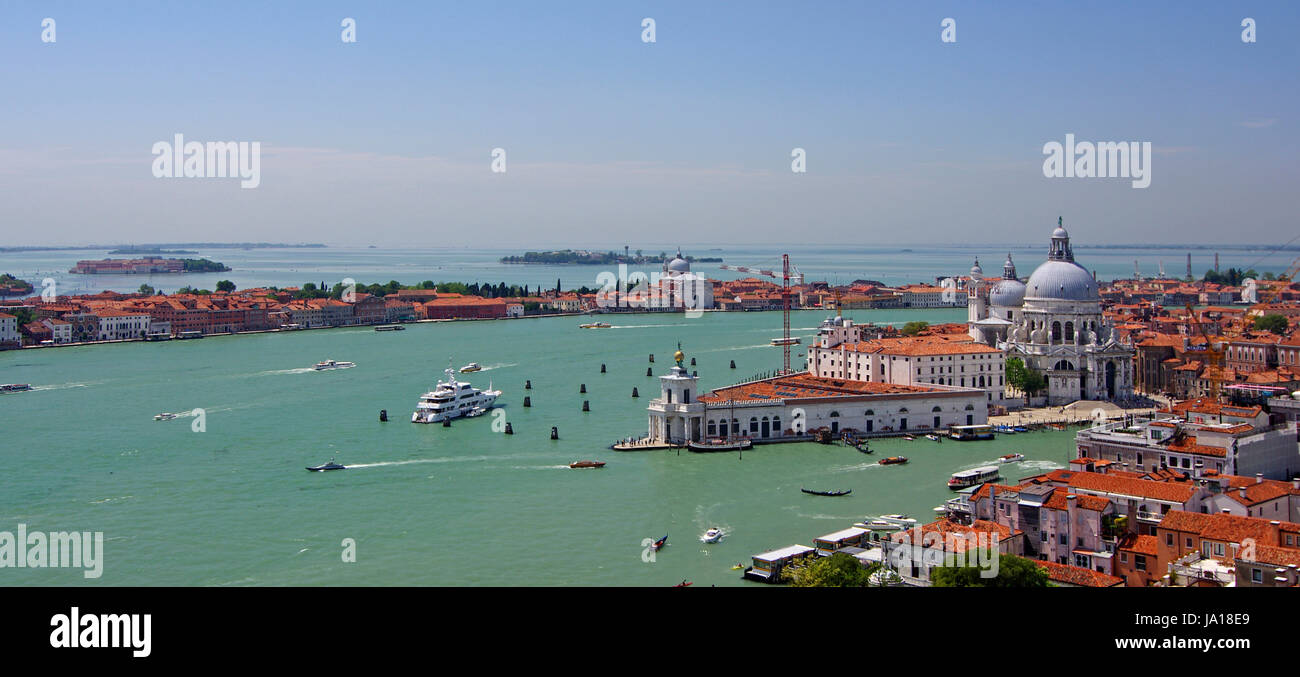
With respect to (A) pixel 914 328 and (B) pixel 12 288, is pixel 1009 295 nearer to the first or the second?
(A) pixel 914 328

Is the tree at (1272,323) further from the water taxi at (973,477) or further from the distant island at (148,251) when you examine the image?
the distant island at (148,251)

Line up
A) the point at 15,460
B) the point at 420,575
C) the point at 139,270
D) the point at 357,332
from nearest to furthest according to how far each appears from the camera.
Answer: the point at 420,575 → the point at 15,460 → the point at 357,332 → the point at 139,270

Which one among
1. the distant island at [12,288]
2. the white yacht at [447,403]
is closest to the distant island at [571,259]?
the distant island at [12,288]
